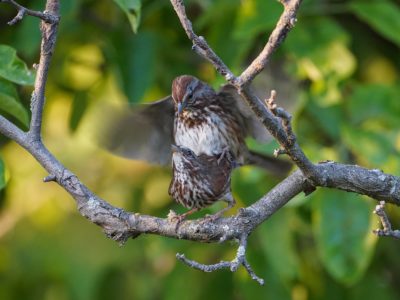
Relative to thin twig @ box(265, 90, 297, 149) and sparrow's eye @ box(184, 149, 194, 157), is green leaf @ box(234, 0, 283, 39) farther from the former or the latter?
thin twig @ box(265, 90, 297, 149)

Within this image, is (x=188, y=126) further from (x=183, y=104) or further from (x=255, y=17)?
(x=255, y=17)

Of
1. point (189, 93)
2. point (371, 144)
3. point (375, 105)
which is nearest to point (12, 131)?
point (189, 93)

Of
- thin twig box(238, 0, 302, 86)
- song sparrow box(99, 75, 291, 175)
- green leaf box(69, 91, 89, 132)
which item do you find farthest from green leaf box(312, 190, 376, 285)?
thin twig box(238, 0, 302, 86)

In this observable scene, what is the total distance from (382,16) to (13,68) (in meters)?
2.60

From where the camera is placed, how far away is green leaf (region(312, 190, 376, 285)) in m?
5.53

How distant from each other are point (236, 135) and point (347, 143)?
0.81 meters

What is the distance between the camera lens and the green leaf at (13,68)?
3.98 meters

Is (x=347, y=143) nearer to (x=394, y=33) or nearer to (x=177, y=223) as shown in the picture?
(x=394, y=33)

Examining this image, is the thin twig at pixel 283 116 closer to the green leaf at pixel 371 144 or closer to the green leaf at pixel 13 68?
the green leaf at pixel 13 68

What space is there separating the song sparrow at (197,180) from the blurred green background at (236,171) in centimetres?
40

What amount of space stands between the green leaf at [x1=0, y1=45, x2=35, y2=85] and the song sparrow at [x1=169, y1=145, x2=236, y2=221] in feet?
3.43

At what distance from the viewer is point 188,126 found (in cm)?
519

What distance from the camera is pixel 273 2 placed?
18.6 ft

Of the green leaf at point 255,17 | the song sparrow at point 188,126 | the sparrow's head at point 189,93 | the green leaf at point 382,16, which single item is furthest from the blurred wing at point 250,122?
the green leaf at point 382,16
